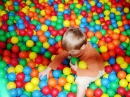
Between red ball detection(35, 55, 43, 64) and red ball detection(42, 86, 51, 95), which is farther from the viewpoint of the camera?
red ball detection(35, 55, 43, 64)

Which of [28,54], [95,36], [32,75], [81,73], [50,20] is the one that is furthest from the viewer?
[50,20]

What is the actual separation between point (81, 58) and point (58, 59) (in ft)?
0.51

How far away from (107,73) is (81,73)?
26cm

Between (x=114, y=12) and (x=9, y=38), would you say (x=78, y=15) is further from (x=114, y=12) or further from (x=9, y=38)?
(x=9, y=38)

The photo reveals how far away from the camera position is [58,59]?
1.57 m

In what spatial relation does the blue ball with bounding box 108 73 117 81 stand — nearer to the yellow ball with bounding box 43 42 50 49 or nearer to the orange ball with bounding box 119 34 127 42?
the orange ball with bounding box 119 34 127 42

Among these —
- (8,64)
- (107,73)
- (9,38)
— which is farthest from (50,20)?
(107,73)

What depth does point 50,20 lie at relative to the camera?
6.47ft

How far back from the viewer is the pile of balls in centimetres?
151

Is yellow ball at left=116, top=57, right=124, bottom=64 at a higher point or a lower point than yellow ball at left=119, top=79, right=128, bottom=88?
higher

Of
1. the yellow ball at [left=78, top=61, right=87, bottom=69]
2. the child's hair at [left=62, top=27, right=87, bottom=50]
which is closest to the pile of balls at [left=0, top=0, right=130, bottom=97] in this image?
the yellow ball at [left=78, top=61, right=87, bottom=69]

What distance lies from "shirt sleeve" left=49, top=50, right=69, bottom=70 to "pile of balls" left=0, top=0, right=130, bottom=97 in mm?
47

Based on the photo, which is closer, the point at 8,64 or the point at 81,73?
the point at 81,73

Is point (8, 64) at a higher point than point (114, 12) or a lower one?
lower
